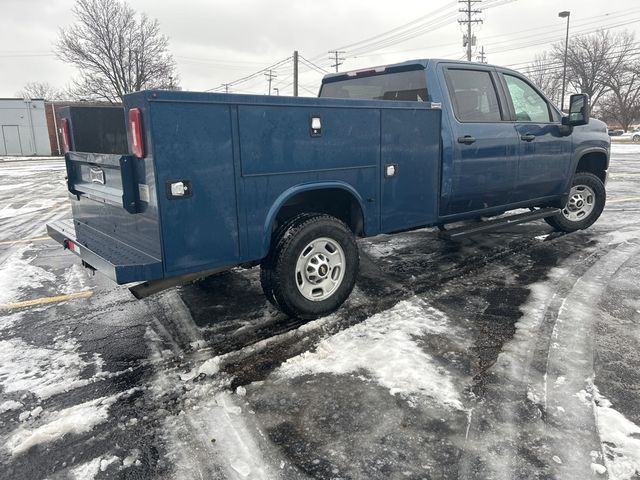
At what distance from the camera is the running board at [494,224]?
17.6 feet

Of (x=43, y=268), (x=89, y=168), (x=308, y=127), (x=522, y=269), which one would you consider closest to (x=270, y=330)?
(x=308, y=127)

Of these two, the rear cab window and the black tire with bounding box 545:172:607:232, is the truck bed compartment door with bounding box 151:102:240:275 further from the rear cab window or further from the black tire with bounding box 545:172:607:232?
the black tire with bounding box 545:172:607:232

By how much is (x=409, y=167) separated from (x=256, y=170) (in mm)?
1668

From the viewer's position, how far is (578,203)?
701cm

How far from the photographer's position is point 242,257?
359 centimetres

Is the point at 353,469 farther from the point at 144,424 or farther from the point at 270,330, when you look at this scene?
the point at 270,330

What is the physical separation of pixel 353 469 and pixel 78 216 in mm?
3298

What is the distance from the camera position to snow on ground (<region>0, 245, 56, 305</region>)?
5020 millimetres

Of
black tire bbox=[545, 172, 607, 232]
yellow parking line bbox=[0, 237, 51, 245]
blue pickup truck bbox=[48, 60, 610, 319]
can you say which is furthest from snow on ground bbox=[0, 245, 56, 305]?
black tire bbox=[545, 172, 607, 232]

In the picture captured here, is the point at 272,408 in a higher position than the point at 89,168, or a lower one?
lower

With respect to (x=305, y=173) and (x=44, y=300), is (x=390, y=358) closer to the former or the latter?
(x=305, y=173)

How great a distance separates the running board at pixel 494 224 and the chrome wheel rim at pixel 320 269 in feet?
5.52

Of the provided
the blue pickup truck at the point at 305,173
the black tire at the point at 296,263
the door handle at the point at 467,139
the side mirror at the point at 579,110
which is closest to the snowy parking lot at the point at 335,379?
the black tire at the point at 296,263

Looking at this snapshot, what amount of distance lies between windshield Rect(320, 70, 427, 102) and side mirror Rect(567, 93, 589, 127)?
2.23m
